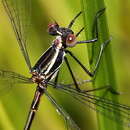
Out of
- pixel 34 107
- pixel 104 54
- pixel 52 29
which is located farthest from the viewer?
pixel 34 107

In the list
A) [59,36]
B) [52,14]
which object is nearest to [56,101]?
[59,36]

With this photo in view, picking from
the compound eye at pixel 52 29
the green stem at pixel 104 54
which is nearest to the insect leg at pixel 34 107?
the compound eye at pixel 52 29

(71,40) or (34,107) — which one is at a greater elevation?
(71,40)

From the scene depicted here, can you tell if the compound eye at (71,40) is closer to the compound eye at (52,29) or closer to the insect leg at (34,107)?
the compound eye at (52,29)

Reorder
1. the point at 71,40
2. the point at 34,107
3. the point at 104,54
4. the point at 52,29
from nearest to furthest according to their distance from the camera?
the point at 104,54 → the point at 71,40 → the point at 52,29 → the point at 34,107

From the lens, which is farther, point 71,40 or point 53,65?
point 53,65

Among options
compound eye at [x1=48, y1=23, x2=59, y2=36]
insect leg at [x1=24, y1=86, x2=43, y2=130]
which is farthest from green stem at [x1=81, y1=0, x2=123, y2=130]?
insect leg at [x1=24, y1=86, x2=43, y2=130]

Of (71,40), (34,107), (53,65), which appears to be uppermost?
(71,40)

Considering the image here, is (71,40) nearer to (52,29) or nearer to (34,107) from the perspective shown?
(52,29)

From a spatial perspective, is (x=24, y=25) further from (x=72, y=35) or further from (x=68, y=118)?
(x=68, y=118)

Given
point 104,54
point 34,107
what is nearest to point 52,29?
point 34,107

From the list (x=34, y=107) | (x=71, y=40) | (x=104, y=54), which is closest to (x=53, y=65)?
(x=71, y=40)
